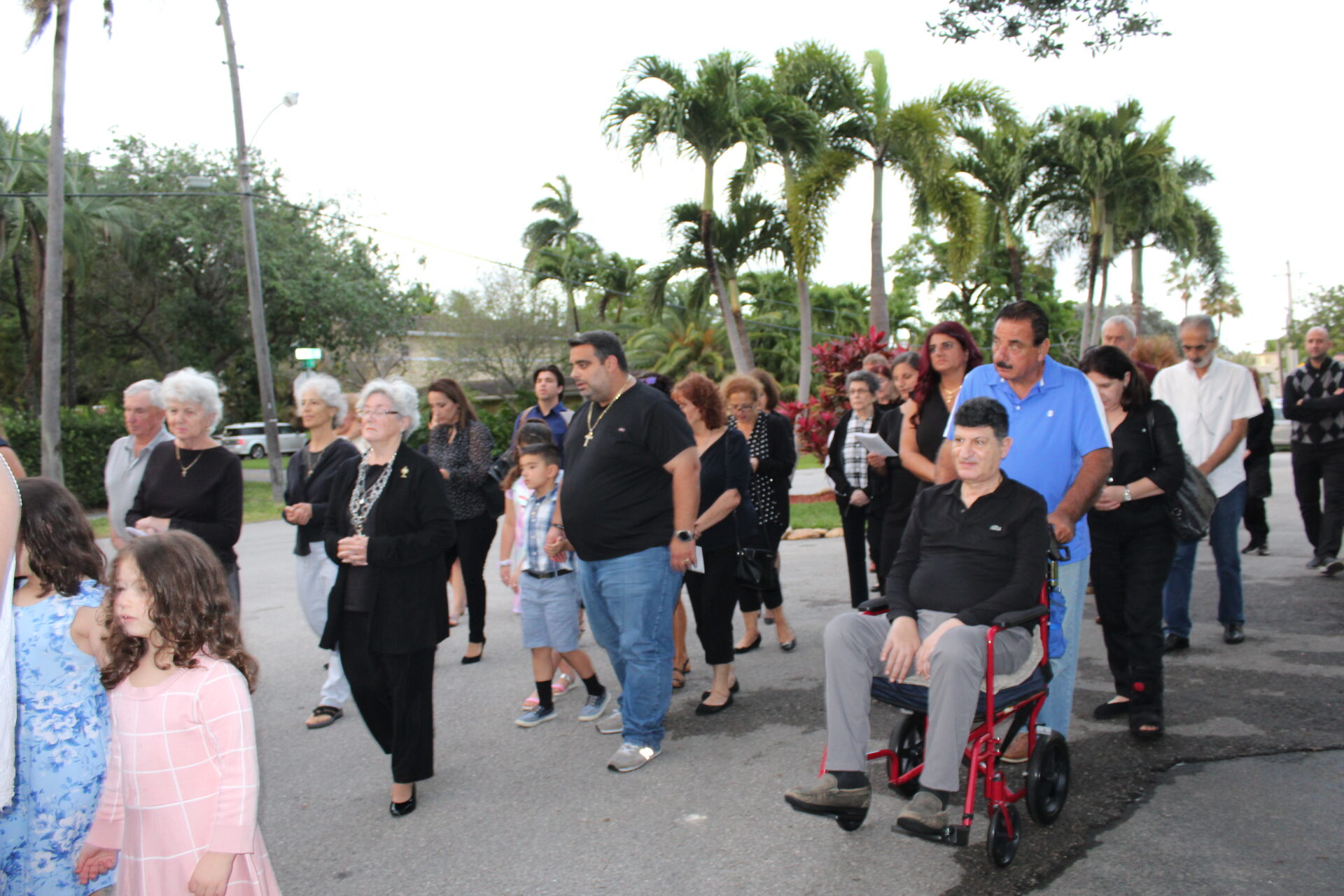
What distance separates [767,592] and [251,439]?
4280cm

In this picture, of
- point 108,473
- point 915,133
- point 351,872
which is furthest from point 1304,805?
point 915,133

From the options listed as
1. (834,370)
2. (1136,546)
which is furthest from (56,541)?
(834,370)

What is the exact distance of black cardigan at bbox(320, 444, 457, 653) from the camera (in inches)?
167

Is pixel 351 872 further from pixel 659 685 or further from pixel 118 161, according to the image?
pixel 118 161

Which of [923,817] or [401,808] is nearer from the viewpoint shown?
[923,817]

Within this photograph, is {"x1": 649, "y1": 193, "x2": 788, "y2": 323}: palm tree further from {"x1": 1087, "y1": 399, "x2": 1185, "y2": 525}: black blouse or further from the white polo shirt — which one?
{"x1": 1087, "y1": 399, "x2": 1185, "y2": 525}: black blouse

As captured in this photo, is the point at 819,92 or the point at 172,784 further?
the point at 819,92

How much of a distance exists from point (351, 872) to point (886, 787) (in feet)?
7.20

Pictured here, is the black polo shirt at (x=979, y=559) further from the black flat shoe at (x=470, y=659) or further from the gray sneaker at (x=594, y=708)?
the black flat shoe at (x=470, y=659)

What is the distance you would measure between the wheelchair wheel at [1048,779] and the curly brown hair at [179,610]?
2.69m

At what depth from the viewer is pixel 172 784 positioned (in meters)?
2.51

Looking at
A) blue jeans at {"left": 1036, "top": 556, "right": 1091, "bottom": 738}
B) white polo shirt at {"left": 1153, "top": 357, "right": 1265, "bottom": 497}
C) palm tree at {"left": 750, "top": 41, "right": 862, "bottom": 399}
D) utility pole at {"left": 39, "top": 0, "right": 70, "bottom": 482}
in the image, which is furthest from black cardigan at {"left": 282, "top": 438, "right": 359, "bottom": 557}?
palm tree at {"left": 750, "top": 41, "right": 862, "bottom": 399}

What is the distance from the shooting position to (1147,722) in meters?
4.62

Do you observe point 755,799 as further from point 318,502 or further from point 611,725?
point 318,502
